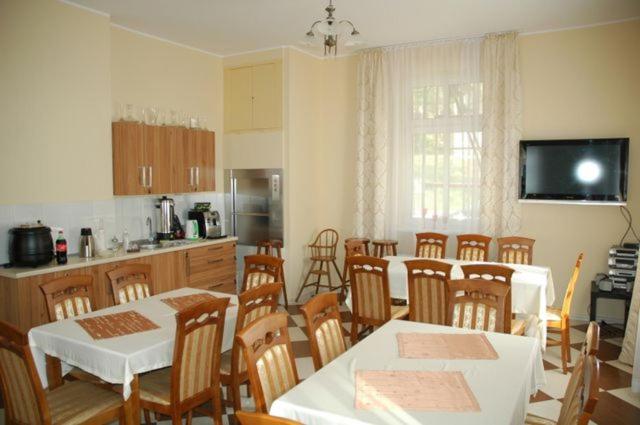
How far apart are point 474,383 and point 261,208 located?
4.33 meters

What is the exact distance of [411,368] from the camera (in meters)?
2.22

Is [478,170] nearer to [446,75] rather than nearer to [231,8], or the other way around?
[446,75]

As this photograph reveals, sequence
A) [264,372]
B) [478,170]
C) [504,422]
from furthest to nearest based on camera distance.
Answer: [478,170]
[264,372]
[504,422]

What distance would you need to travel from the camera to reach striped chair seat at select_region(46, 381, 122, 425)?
241cm

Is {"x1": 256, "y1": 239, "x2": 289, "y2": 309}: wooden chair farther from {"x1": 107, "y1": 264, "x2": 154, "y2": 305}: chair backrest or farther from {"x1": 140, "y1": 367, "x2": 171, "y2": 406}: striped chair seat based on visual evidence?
{"x1": 140, "y1": 367, "x2": 171, "y2": 406}: striped chair seat

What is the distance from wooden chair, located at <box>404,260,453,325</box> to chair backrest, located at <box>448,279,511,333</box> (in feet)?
1.77

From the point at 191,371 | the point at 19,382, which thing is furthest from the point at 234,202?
the point at 19,382

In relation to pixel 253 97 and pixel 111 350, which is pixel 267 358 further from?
pixel 253 97

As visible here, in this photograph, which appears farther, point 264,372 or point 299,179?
point 299,179

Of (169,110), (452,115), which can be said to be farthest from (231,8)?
(452,115)

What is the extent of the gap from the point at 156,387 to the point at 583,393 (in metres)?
2.07

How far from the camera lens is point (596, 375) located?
1519mm

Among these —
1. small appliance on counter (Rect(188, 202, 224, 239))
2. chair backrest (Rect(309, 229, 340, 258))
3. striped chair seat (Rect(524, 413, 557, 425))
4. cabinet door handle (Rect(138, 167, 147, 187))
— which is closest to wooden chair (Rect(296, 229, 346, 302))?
chair backrest (Rect(309, 229, 340, 258))

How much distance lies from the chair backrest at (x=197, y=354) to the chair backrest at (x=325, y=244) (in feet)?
11.4
